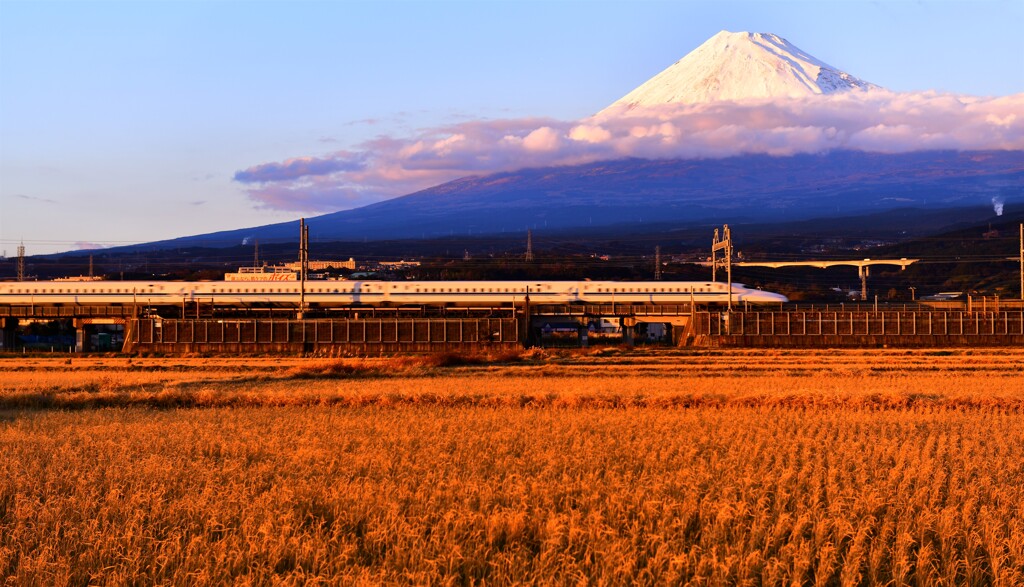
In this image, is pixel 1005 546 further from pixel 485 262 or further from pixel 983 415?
pixel 485 262

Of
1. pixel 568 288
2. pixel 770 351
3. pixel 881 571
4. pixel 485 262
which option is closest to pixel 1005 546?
pixel 881 571

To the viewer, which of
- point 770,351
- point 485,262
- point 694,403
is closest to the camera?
point 694,403

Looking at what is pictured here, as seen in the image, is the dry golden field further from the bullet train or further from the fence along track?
the bullet train

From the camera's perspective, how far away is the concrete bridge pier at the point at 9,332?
233 ft

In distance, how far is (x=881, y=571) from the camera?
10391mm

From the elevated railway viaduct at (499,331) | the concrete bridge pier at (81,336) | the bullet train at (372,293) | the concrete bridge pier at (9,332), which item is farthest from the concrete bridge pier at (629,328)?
the concrete bridge pier at (9,332)

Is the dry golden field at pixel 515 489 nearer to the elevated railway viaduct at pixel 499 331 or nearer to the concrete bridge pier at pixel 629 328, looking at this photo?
the elevated railway viaduct at pixel 499 331

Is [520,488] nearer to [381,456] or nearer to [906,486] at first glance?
[381,456]

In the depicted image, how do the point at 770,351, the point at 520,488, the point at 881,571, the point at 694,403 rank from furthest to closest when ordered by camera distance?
the point at 770,351, the point at 694,403, the point at 520,488, the point at 881,571

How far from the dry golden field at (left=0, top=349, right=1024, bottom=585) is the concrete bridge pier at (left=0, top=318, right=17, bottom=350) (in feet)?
164

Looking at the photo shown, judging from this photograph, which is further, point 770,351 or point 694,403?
point 770,351

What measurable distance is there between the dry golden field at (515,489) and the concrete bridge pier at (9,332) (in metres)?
49.9

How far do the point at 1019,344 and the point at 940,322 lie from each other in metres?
4.36

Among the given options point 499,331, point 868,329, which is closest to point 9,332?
point 499,331
